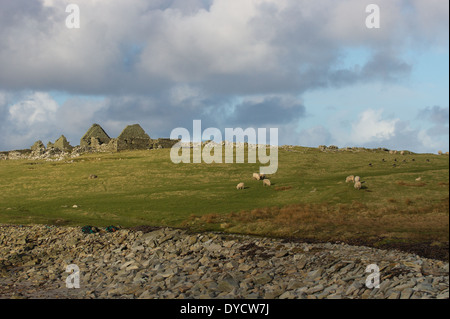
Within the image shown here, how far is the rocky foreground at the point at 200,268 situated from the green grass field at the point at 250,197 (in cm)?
250

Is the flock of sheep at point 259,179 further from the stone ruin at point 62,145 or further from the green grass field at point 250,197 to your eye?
the stone ruin at point 62,145

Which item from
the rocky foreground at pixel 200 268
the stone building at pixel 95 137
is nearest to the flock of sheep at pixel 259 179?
the rocky foreground at pixel 200 268

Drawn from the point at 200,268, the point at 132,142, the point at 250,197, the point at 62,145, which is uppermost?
the point at 132,142

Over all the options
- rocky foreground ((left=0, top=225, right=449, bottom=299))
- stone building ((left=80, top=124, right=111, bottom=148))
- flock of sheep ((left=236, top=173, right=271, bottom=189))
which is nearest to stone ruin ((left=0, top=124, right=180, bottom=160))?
stone building ((left=80, top=124, right=111, bottom=148))

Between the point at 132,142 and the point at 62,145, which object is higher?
the point at 132,142

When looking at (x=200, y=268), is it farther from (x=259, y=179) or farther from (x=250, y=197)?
(x=259, y=179)

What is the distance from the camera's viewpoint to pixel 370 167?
187 ft

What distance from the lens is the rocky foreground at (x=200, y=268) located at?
845 inches

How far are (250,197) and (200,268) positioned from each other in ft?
66.3

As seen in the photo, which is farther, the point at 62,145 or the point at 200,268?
the point at 62,145

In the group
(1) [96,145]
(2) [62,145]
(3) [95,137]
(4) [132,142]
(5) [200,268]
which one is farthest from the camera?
(3) [95,137]

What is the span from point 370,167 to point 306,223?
25.5 m

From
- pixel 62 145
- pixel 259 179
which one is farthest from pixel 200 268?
pixel 62 145

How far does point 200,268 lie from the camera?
91.3ft
